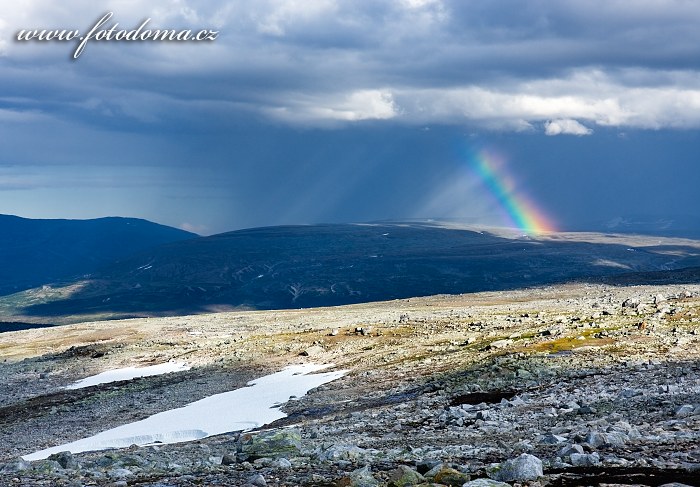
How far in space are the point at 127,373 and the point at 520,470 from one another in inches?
2554

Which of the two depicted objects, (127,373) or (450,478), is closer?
(450,478)

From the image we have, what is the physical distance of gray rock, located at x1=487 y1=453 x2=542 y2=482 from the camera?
59.2 feet

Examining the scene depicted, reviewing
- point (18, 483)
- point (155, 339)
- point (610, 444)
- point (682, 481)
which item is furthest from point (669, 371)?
point (155, 339)

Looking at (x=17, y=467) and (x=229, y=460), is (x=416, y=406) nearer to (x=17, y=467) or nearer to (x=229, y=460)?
(x=229, y=460)

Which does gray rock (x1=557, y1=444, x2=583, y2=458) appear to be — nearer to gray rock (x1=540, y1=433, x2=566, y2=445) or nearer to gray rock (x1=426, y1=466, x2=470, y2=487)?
gray rock (x1=540, y1=433, x2=566, y2=445)

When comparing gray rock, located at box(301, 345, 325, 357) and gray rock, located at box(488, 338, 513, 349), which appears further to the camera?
gray rock, located at box(301, 345, 325, 357)

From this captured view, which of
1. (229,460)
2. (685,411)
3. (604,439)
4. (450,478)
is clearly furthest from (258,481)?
(685,411)

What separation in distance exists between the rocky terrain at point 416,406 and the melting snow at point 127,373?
6.02 ft

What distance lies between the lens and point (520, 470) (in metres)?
18.1

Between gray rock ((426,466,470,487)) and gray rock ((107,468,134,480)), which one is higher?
gray rock ((426,466,470,487))

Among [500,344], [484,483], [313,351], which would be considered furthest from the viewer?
[313,351]

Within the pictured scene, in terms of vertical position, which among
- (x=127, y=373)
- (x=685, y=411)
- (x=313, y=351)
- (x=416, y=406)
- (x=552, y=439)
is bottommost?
(x=127, y=373)

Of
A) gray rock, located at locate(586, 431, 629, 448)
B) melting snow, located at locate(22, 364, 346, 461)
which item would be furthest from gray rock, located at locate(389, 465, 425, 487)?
melting snow, located at locate(22, 364, 346, 461)

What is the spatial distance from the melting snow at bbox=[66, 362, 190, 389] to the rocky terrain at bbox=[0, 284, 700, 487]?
1834 millimetres
